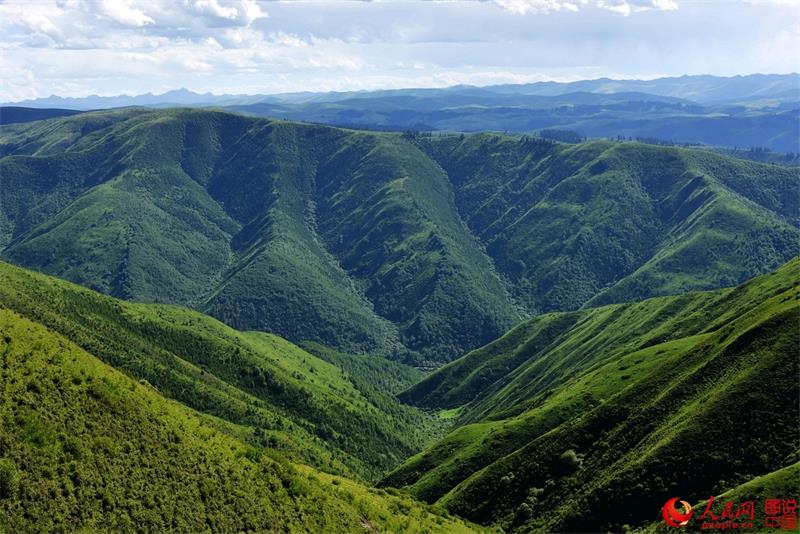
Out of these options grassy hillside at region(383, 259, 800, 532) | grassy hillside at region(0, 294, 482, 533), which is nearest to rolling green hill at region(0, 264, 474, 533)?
grassy hillside at region(0, 294, 482, 533)

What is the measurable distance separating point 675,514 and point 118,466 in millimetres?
75198

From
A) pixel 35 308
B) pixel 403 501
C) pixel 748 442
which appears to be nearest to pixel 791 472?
pixel 748 442

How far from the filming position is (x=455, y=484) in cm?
16788

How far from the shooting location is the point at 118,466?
2485 inches

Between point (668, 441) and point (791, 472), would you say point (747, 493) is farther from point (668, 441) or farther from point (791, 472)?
point (668, 441)

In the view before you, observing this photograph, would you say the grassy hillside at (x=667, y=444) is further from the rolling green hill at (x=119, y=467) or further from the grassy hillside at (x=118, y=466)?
the grassy hillside at (x=118, y=466)

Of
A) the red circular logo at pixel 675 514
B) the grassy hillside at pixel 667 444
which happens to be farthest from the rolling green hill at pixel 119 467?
the grassy hillside at pixel 667 444

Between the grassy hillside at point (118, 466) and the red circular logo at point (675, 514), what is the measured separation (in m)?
40.0

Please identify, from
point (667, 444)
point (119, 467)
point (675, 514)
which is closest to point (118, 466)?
point (119, 467)

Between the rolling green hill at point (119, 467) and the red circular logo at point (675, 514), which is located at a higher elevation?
the rolling green hill at point (119, 467)

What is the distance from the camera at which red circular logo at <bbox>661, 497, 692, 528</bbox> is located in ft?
280

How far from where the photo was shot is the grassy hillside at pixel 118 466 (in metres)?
56.0

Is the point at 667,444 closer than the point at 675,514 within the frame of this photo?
No

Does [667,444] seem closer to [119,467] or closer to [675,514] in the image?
[675,514]
